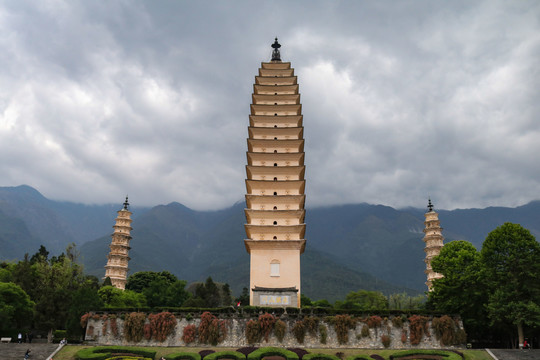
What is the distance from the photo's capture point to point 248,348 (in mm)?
23688

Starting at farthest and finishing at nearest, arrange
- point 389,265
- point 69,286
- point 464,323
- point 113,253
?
point 389,265
point 113,253
point 69,286
point 464,323

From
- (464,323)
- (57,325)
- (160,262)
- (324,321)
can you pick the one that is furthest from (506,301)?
(160,262)

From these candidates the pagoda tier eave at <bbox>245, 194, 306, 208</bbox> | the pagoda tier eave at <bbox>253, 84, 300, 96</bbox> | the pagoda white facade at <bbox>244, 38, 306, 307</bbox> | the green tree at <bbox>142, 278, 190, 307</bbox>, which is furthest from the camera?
the green tree at <bbox>142, 278, 190, 307</bbox>

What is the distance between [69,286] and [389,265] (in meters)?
148

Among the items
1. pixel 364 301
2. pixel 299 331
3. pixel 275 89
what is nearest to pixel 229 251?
pixel 364 301

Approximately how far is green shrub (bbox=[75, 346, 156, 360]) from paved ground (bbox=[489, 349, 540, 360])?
18133 mm

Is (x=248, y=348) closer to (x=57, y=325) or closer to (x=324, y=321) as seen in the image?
(x=324, y=321)

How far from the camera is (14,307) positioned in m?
27.2

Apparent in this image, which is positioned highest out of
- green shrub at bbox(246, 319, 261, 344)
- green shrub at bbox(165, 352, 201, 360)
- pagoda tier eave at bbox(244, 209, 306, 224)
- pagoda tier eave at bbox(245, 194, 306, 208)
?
pagoda tier eave at bbox(245, 194, 306, 208)

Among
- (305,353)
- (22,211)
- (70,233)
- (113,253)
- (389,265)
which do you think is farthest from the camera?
(70,233)

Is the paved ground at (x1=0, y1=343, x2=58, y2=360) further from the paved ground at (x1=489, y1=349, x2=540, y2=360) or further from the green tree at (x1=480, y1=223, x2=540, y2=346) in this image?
the green tree at (x1=480, y1=223, x2=540, y2=346)

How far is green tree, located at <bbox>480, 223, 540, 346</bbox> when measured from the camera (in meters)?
23.2

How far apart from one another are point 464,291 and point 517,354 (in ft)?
18.8

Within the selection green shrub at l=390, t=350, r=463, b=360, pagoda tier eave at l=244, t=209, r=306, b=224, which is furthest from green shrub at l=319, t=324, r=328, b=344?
pagoda tier eave at l=244, t=209, r=306, b=224
